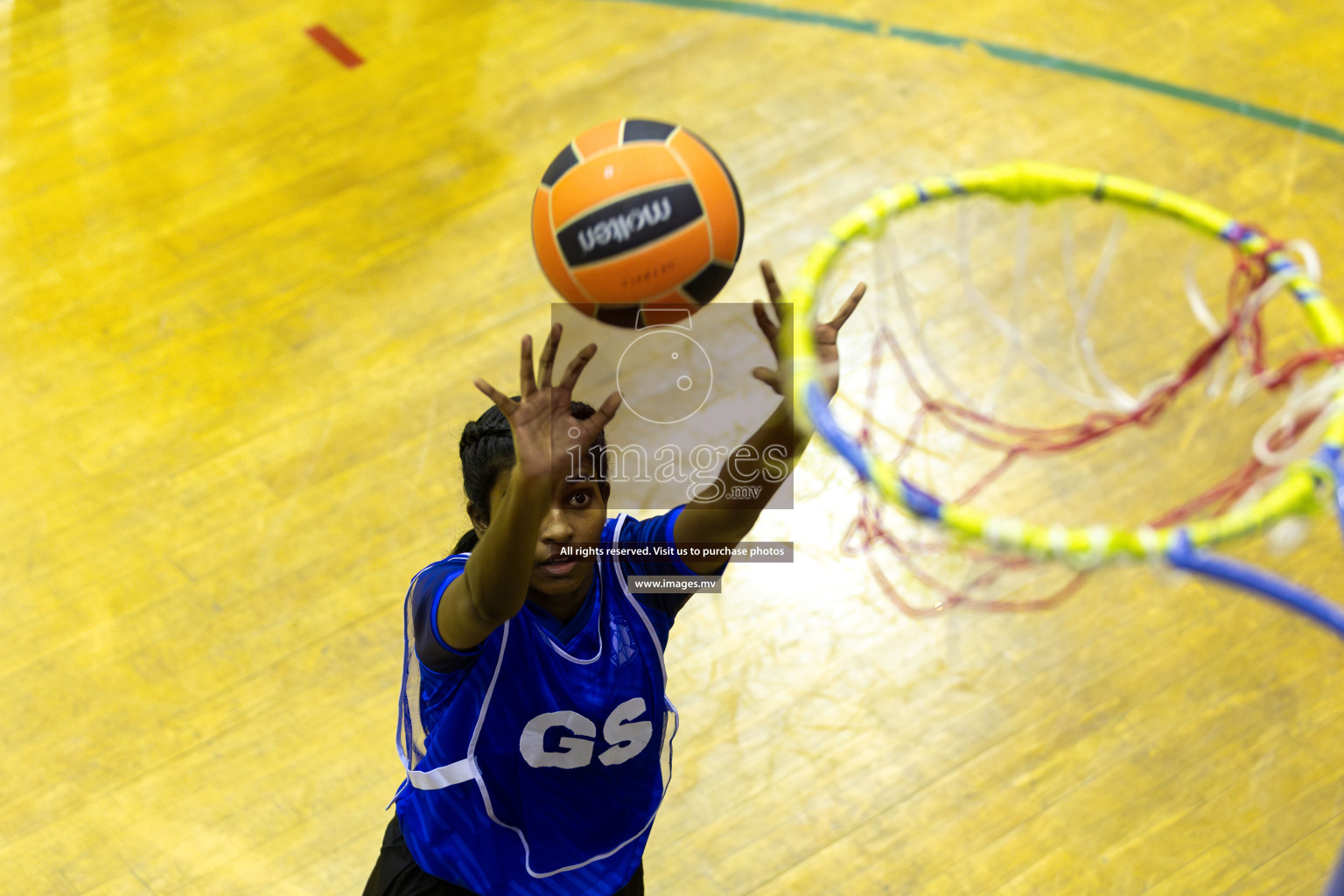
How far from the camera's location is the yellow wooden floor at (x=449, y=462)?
350cm

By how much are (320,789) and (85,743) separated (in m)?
0.63

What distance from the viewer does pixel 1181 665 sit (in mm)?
3758

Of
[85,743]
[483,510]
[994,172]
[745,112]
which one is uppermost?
[994,172]

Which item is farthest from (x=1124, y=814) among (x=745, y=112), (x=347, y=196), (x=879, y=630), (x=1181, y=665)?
(x=347, y=196)

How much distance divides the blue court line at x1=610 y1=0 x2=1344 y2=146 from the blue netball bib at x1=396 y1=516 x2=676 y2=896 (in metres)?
3.49

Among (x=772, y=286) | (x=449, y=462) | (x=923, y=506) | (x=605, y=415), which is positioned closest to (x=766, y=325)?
(x=772, y=286)

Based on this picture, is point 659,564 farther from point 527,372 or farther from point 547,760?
point 527,372

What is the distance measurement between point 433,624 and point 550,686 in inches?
9.6

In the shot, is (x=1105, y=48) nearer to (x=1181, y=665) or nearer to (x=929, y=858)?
(x=1181, y=665)

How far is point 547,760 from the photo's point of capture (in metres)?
2.50

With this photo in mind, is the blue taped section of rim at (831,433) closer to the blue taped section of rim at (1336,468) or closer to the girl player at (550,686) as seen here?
the girl player at (550,686)

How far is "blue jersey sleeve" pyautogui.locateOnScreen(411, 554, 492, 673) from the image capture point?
237cm

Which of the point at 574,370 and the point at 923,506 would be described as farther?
the point at 574,370

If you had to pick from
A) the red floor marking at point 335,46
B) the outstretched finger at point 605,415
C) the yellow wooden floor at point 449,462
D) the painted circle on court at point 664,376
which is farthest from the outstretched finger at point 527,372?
the red floor marking at point 335,46
